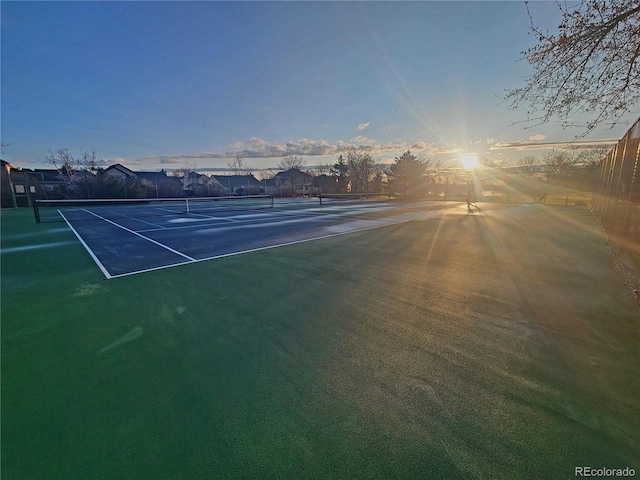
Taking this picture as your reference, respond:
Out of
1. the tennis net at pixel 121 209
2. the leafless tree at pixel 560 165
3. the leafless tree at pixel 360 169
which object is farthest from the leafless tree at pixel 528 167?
the tennis net at pixel 121 209

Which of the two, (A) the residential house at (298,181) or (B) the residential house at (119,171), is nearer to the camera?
(B) the residential house at (119,171)

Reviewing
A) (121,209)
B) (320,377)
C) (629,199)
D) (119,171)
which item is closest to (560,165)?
(629,199)

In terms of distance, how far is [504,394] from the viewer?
2039 mm

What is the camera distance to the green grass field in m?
1.58

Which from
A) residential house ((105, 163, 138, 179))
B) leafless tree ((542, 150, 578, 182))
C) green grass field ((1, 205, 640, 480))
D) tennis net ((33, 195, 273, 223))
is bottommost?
green grass field ((1, 205, 640, 480))

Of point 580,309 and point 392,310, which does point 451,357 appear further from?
point 580,309

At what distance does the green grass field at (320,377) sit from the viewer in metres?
1.58

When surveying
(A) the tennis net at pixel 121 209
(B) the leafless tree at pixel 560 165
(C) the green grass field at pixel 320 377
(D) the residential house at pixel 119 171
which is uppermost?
(D) the residential house at pixel 119 171

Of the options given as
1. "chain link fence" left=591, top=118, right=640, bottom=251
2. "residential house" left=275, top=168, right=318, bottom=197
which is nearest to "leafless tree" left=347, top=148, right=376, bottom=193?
"residential house" left=275, top=168, right=318, bottom=197

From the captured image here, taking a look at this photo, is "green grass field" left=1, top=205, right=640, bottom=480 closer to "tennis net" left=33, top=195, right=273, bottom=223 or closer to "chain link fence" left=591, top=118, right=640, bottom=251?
A: "chain link fence" left=591, top=118, right=640, bottom=251

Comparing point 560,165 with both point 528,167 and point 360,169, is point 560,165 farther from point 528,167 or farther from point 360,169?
point 360,169

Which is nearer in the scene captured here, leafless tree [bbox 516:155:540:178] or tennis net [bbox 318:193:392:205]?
tennis net [bbox 318:193:392:205]

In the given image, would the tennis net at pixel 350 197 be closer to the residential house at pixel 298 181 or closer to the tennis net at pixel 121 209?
the tennis net at pixel 121 209

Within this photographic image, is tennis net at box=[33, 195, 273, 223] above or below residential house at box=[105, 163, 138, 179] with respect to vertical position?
below
